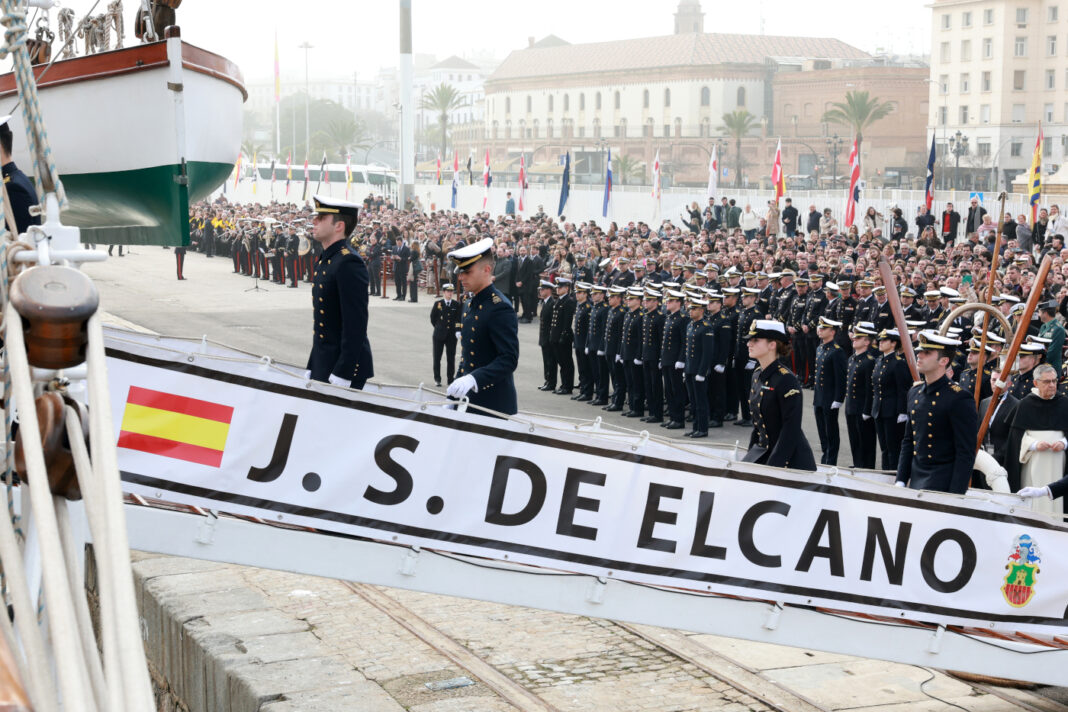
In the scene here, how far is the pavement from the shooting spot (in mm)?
7340

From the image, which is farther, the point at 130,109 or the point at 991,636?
the point at 130,109

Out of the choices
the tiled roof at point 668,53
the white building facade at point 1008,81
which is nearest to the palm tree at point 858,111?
the white building facade at point 1008,81

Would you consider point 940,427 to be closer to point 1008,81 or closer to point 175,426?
point 175,426

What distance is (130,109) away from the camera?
12117 mm

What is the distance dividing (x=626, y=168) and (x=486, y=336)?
289 ft

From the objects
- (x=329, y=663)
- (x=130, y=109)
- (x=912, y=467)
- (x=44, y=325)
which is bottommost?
(x=329, y=663)

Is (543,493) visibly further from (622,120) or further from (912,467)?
(622,120)

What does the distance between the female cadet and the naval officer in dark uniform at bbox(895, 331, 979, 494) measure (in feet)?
2.70

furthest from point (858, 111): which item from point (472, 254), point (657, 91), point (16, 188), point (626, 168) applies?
point (16, 188)

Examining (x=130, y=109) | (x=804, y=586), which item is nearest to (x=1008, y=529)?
(x=804, y=586)

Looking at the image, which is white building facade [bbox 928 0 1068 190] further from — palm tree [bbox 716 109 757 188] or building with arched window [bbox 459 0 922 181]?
palm tree [bbox 716 109 757 188]

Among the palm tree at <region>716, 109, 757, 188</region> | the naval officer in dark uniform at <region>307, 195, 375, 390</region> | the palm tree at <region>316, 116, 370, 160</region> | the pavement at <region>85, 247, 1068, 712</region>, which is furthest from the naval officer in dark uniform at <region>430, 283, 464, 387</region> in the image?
the palm tree at <region>316, 116, 370, 160</region>

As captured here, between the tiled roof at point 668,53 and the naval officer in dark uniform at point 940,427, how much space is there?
98521mm

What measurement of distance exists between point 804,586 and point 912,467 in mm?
1959
